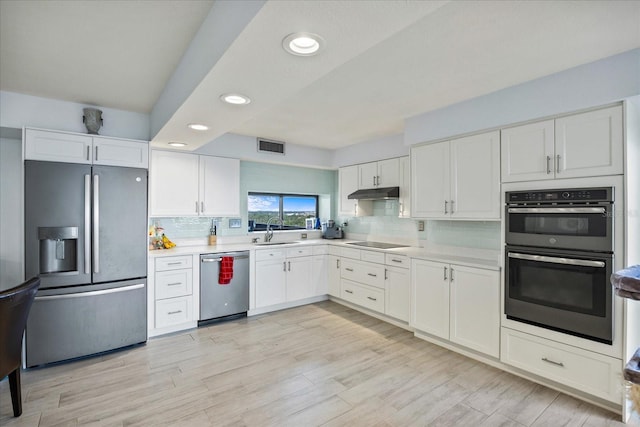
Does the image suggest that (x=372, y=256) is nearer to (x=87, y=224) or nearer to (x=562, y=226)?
(x=562, y=226)

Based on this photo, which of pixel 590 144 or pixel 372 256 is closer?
pixel 590 144

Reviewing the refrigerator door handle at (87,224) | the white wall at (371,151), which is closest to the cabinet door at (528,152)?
the white wall at (371,151)

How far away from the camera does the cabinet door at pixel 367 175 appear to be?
15.0ft

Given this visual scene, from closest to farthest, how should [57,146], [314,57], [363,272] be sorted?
[314,57], [57,146], [363,272]

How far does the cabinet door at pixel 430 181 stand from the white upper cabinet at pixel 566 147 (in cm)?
60

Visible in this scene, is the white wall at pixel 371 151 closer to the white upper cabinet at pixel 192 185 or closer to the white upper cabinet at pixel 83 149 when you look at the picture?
the white upper cabinet at pixel 192 185

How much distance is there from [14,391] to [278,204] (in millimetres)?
3706

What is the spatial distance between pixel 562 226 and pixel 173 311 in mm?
3898

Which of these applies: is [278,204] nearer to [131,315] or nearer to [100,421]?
[131,315]

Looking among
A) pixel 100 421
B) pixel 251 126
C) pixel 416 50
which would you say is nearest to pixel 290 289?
pixel 251 126

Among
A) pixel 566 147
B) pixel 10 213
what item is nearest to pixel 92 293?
pixel 10 213

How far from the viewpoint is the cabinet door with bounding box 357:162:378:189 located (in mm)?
4574

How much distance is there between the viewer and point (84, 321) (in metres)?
2.92

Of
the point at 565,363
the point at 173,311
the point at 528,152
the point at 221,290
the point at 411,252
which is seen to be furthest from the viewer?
the point at 221,290
